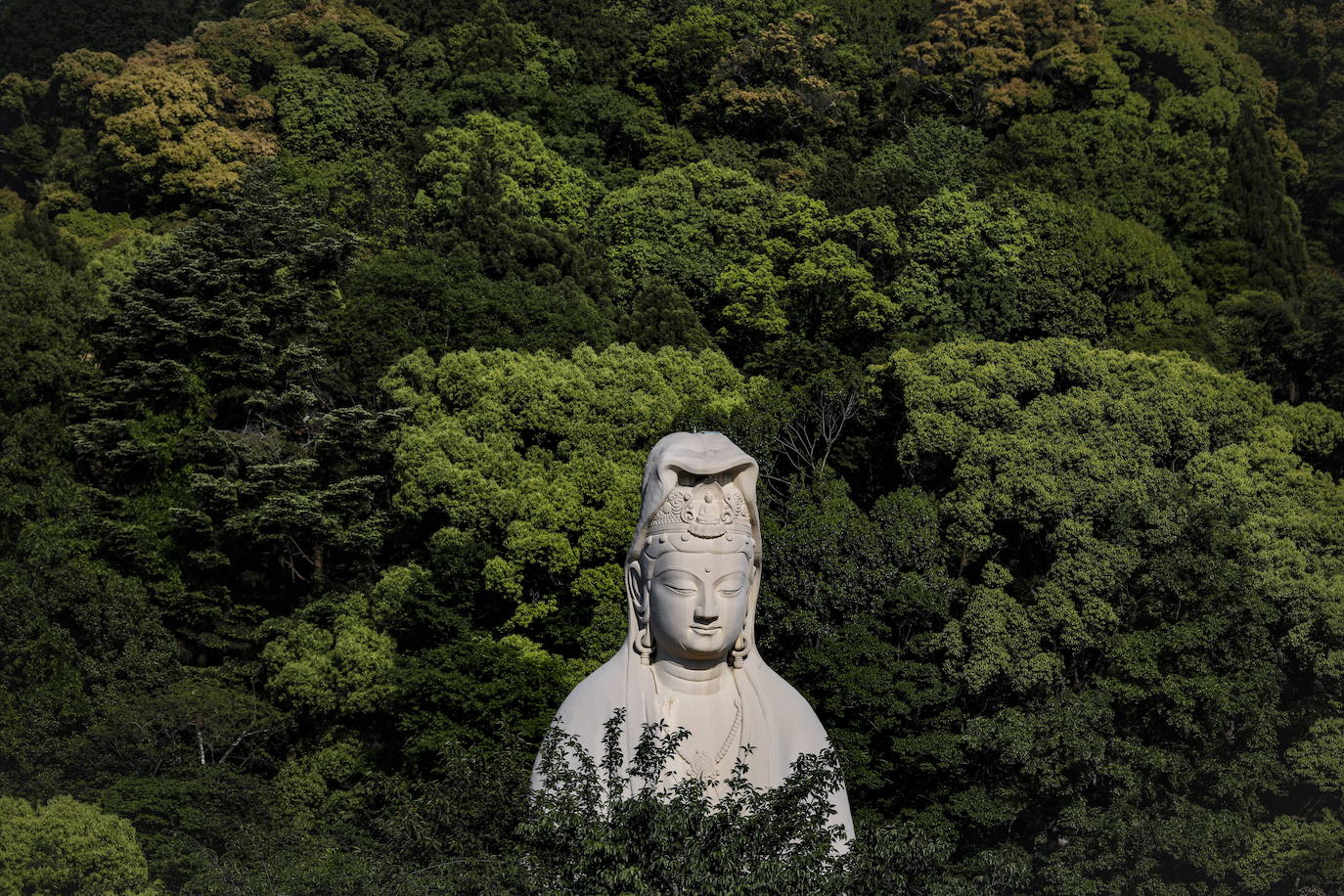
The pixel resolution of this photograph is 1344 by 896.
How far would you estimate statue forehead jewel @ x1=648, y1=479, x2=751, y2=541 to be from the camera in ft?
53.1

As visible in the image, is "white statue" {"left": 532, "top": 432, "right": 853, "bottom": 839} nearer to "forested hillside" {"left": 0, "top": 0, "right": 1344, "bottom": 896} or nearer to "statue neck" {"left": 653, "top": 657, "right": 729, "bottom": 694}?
"statue neck" {"left": 653, "top": 657, "right": 729, "bottom": 694}

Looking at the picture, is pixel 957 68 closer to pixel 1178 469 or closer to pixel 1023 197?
pixel 1023 197

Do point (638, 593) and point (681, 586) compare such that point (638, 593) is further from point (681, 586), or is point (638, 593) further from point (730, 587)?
point (730, 587)

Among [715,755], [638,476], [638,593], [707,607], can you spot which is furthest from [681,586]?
[638,476]

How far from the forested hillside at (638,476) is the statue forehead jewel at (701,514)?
3082 mm

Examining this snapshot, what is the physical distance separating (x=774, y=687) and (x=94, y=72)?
63503mm

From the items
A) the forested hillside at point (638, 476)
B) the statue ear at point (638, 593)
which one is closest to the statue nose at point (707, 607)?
the statue ear at point (638, 593)

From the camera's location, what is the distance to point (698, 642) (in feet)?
52.9

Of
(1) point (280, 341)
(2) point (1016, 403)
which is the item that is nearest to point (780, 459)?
(2) point (1016, 403)

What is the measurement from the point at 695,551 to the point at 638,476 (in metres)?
22.1

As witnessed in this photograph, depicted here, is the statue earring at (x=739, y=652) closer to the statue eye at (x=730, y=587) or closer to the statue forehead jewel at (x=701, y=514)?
the statue eye at (x=730, y=587)

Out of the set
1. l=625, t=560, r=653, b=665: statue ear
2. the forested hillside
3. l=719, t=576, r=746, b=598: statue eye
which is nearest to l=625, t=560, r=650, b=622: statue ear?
l=625, t=560, r=653, b=665: statue ear

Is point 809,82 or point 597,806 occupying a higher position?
point 809,82

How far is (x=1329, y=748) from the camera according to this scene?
112ft
